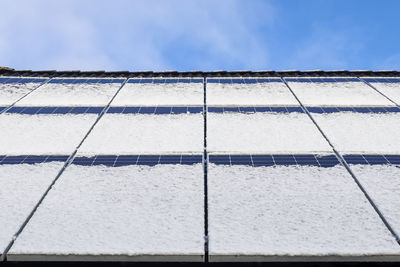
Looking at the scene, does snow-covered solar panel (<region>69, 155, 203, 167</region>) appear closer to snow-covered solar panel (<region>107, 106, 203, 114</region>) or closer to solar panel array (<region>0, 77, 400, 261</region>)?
solar panel array (<region>0, 77, 400, 261</region>)

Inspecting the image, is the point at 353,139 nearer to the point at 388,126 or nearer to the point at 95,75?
the point at 388,126

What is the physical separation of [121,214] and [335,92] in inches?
328

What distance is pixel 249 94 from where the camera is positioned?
1122 cm

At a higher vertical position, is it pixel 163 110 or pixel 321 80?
pixel 321 80

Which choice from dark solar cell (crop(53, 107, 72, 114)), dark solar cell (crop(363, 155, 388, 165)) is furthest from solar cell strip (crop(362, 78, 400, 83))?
dark solar cell (crop(53, 107, 72, 114))

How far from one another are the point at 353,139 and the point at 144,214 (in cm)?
502

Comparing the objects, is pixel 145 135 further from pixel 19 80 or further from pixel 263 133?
pixel 19 80

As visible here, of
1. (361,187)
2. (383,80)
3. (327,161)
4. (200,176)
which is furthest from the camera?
(383,80)

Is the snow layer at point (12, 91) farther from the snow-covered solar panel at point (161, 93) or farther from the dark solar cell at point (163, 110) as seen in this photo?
the dark solar cell at point (163, 110)

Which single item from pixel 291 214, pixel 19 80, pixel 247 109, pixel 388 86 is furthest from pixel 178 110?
pixel 388 86

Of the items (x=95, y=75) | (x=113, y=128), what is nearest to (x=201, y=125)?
(x=113, y=128)

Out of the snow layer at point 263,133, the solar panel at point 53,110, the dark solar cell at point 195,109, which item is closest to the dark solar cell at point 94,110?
the solar panel at point 53,110

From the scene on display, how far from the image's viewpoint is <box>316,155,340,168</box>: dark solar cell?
6965mm

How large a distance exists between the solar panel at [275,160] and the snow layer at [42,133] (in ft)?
10.4
